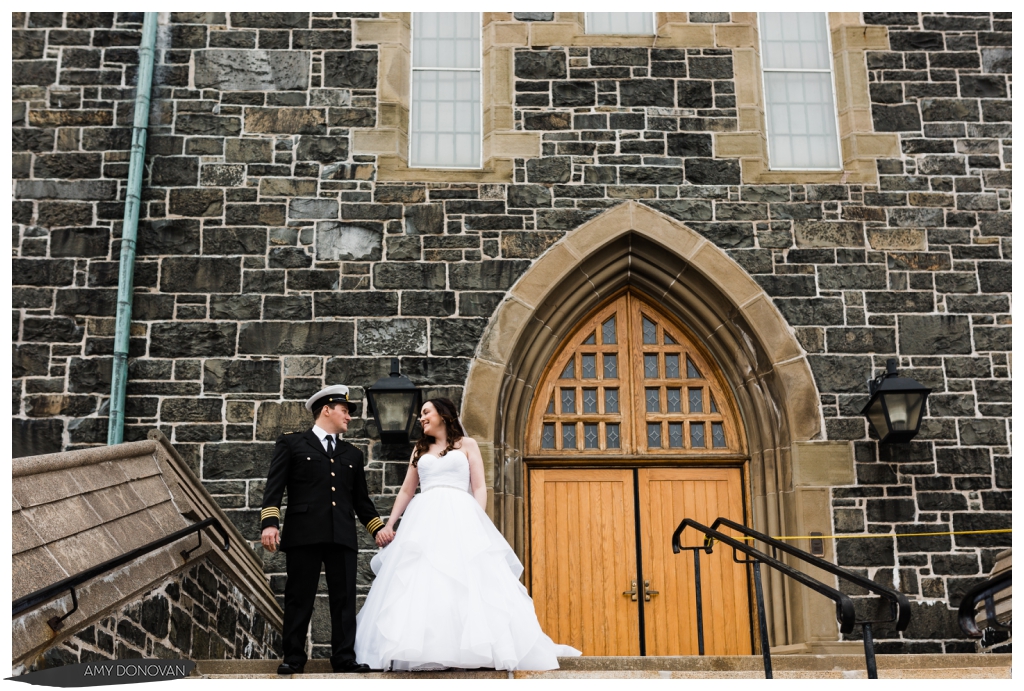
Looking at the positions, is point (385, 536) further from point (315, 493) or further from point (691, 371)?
point (691, 371)

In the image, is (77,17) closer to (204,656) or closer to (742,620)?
(204,656)

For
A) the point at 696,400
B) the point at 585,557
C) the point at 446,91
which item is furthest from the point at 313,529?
the point at 446,91

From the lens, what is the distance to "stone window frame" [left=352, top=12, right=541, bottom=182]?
8.16 m

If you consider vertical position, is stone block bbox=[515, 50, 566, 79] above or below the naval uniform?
above

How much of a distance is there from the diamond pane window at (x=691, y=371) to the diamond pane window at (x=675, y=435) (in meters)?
0.41

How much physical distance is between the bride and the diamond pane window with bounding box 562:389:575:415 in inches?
109

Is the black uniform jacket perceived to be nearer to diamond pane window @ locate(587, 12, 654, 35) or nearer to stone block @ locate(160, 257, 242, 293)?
stone block @ locate(160, 257, 242, 293)

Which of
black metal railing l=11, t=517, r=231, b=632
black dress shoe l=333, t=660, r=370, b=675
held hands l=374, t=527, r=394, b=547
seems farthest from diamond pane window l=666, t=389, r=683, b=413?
black metal railing l=11, t=517, r=231, b=632

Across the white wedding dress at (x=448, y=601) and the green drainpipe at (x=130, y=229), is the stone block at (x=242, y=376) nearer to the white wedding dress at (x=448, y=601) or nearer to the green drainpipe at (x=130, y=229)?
the green drainpipe at (x=130, y=229)

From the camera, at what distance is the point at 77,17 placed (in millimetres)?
8297

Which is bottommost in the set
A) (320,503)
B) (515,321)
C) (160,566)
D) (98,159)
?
(160,566)

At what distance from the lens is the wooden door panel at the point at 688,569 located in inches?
304

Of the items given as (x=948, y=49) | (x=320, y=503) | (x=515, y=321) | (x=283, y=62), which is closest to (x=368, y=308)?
(x=515, y=321)

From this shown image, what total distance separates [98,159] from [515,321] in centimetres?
351
